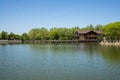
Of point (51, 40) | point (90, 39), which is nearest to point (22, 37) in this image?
point (51, 40)

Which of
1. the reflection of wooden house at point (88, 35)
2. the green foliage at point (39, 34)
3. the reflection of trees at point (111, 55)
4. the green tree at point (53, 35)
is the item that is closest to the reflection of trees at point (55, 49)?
the reflection of trees at point (111, 55)

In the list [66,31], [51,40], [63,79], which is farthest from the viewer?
[66,31]

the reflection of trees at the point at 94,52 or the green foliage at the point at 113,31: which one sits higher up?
the green foliage at the point at 113,31

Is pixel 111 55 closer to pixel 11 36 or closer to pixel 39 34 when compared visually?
pixel 39 34

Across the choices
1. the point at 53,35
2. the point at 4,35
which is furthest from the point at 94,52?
the point at 4,35

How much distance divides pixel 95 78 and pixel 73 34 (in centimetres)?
8622

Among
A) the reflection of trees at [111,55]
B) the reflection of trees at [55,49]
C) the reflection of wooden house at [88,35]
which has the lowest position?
the reflection of trees at [111,55]

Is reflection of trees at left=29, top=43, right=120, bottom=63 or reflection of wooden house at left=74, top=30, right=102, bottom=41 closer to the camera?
reflection of trees at left=29, top=43, right=120, bottom=63

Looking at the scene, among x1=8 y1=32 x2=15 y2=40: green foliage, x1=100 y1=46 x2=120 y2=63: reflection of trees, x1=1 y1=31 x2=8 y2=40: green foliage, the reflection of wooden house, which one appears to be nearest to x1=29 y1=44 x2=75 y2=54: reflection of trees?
x1=100 y1=46 x2=120 y2=63: reflection of trees

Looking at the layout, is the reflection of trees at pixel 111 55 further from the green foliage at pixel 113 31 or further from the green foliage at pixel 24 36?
the green foliage at pixel 24 36

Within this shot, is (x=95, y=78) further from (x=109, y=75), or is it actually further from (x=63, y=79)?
(x=63, y=79)

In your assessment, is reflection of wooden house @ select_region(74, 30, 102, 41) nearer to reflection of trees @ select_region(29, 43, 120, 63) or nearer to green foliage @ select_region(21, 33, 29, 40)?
green foliage @ select_region(21, 33, 29, 40)

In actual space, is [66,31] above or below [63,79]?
above

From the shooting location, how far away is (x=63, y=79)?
13578mm
